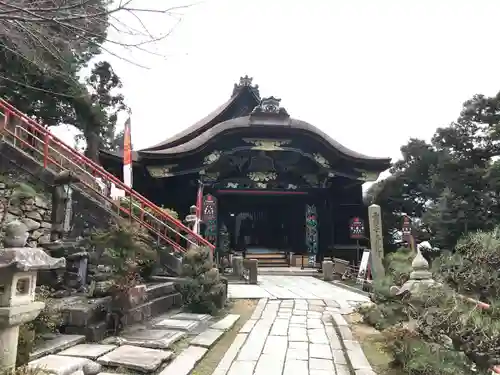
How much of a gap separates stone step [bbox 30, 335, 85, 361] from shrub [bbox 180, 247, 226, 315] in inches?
98.8

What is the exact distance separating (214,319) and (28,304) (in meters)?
4.01

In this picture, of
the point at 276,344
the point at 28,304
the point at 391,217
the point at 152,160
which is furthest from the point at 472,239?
the point at 391,217

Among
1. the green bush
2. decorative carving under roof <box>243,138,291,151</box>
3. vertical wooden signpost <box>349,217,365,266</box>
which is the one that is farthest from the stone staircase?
vertical wooden signpost <box>349,217,365,266</box>

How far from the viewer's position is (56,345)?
4414 millimetres

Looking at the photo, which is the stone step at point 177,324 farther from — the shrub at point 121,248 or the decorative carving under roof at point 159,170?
the decorative carving under roof at point 159,170

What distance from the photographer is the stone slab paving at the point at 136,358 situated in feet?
13.5

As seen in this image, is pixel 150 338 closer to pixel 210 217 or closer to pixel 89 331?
pixel 89 331

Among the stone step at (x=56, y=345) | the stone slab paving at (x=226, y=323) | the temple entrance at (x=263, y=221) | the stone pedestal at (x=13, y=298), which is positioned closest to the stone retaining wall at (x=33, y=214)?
the stone step at (x=56, y=345)

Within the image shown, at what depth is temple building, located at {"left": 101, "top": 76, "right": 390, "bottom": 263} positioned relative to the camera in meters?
16.7

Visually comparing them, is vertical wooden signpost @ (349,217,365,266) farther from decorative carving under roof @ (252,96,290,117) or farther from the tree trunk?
the tree trunk

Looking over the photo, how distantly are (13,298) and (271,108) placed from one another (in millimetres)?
15164

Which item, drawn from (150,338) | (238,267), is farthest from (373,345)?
(238,267)

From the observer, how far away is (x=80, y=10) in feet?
10.7

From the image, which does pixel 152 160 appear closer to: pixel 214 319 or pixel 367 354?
pixel 214 319
